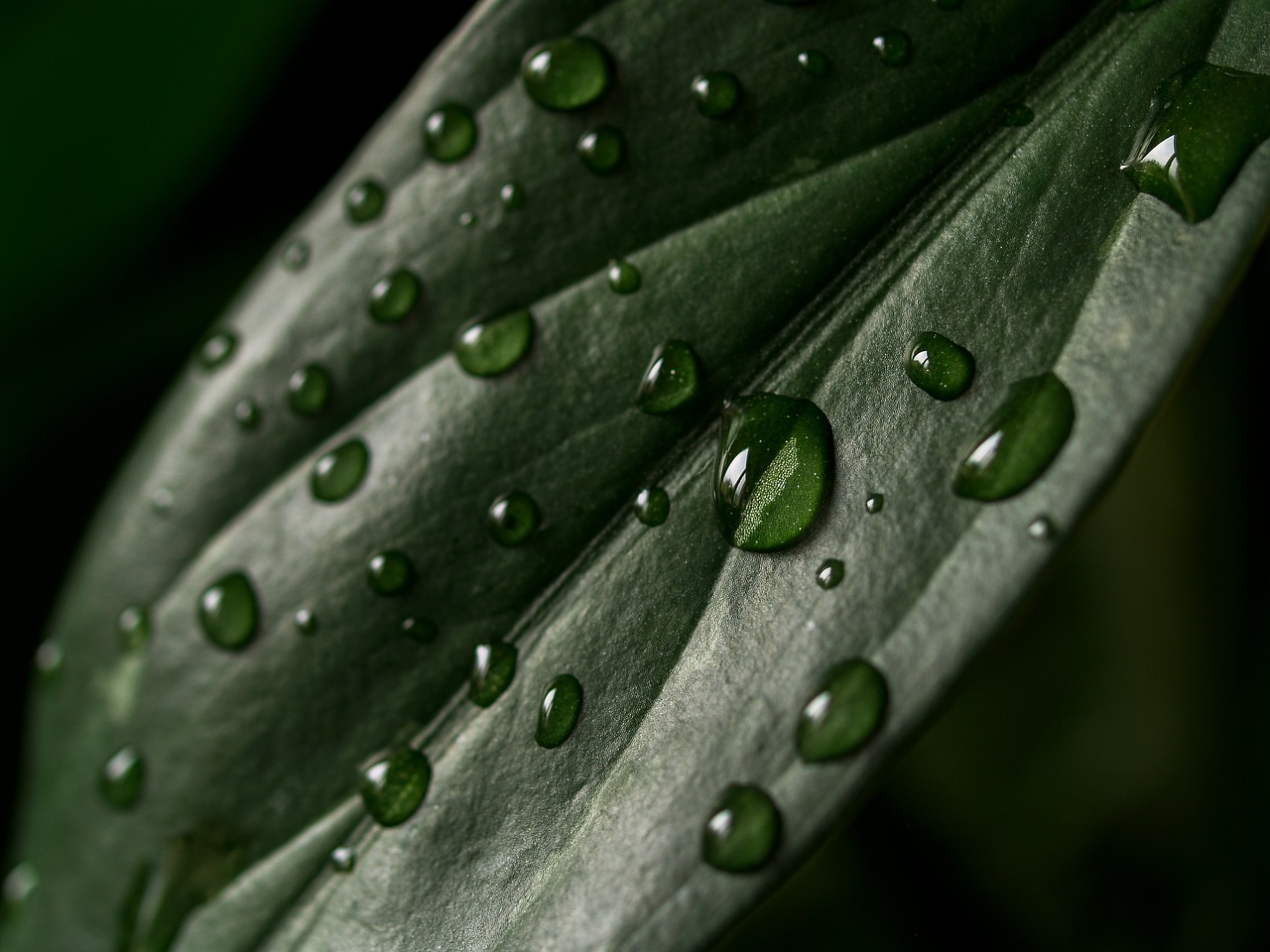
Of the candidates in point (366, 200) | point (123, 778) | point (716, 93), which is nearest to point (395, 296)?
point (366, 200)

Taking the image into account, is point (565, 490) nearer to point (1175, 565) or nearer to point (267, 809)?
point (267, 809)

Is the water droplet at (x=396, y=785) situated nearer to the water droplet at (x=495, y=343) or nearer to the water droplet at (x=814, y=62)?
the water droplet at (x=495, y=343)

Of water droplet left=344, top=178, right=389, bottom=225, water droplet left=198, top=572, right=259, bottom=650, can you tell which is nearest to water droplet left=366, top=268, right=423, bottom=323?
water droplet left=344, top=178, right=389, bottom=225

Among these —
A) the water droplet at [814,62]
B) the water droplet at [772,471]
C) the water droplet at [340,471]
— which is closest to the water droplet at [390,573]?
the water droplet at [340,471]

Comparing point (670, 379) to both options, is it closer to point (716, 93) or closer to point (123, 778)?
point (716, 93)

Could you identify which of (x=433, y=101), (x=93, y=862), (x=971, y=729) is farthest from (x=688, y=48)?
(x=971, y=729)
